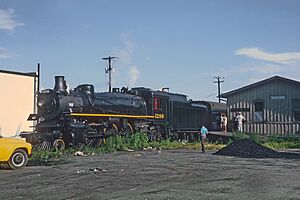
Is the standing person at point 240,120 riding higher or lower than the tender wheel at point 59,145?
higher

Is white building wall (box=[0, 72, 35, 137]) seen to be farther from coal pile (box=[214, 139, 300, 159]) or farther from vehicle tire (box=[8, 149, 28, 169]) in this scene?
coal pile (box=[214, 139, 300, 159])

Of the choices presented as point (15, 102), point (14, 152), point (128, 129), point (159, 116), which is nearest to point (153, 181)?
point (14, 152)

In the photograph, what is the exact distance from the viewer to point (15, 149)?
49.9ft

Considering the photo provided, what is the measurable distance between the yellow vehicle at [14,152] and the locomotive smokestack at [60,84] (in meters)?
8.60

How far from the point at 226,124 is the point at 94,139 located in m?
12.9

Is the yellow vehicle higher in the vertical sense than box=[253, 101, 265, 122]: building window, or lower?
lower

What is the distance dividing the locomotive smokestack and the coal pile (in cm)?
884

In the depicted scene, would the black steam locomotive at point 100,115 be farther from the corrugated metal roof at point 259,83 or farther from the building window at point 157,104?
the corrugated metal roof at point 259,83

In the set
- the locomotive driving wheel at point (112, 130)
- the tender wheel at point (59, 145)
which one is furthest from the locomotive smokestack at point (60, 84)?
the locomotive driving wheel at point (112, 130)

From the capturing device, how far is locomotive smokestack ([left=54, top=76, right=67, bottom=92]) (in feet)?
79.2

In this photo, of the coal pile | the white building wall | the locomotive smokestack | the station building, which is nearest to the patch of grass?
the locomotive smokestack

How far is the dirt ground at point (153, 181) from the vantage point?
31.5 ft

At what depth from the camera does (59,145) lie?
74.2ft

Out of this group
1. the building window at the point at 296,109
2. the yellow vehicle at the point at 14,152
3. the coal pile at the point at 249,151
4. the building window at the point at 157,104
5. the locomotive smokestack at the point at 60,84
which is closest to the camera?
the yellow vehicle at the point at 14,152
